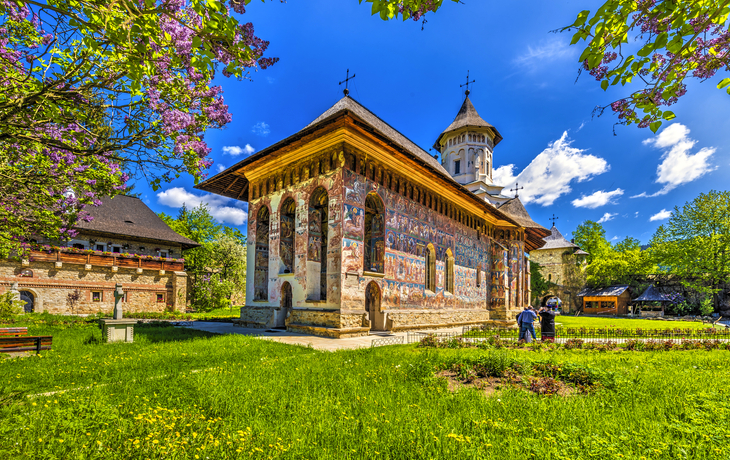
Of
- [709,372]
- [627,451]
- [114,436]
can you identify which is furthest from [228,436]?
[709,372]

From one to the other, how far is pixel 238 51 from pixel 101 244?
25688mm

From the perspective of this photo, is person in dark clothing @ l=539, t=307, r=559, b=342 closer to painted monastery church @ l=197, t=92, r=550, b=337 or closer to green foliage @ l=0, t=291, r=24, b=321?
painted monastery church @ l=197, t=92, r=550, b=337

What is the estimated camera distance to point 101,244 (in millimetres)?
24062

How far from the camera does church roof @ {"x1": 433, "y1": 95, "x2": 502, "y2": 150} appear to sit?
3206 centimetres

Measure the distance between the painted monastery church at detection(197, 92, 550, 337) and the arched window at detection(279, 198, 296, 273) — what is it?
0.04m

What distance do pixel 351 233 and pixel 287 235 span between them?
3.98 metres

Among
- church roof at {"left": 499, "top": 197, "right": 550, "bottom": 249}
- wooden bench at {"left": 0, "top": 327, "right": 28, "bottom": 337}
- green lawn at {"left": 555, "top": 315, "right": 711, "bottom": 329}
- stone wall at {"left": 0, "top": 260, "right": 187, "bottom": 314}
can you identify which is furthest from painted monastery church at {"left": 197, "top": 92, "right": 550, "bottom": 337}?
stone wall at {"left": 0, "top": 260, "right": 187, "bottom": 314}

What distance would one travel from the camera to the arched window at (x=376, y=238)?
14359 millimetres

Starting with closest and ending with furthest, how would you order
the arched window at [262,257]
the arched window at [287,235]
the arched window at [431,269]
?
1. the arched window at [287,235]
2. the arched window at [262,257]
3. the arched window at [431,269]

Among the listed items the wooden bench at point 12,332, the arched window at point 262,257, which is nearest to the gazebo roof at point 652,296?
the arched window at point 262,257

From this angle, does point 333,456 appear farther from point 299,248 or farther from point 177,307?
point 177,307

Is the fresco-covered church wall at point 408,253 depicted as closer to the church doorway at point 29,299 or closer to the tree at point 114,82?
the tree at point 114,82

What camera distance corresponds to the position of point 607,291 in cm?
4047

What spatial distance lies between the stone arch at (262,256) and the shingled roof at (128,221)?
1402 cm
